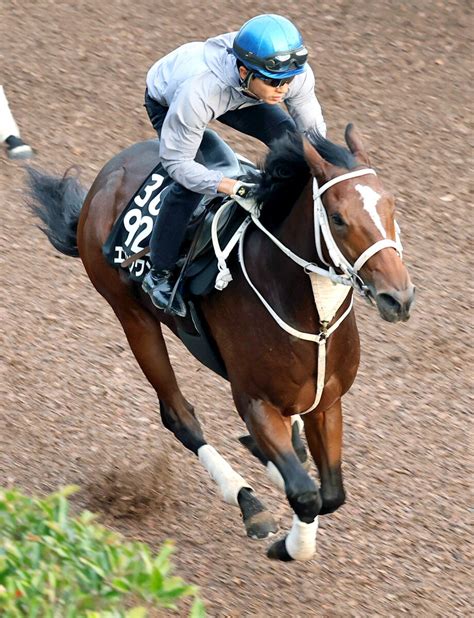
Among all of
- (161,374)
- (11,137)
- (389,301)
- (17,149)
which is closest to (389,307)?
(389,301)

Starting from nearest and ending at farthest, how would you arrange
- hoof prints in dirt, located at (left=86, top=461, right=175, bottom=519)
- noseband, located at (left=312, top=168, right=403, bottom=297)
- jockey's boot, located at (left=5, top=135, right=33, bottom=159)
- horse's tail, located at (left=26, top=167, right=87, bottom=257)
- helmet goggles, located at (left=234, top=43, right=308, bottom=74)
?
noseband, located at (left=312, top=168, right=403, bottom=297) < helmet goggles, located at (left=234, top=43, right=308, bottom=74) < hoof prints in dirt, located at (left=86, top=461, right=175, bottom=519) < horse's tail, located at (left=26, top=167, right=87, bottom=257) < jockey's boot, located at (left=5, top=135, right=33, bottom=159)

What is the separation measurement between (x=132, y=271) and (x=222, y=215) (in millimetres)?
729

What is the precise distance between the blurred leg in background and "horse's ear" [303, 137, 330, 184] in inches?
226

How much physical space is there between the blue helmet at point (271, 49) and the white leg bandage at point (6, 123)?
17.9 ft

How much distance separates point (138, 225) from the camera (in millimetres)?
5598

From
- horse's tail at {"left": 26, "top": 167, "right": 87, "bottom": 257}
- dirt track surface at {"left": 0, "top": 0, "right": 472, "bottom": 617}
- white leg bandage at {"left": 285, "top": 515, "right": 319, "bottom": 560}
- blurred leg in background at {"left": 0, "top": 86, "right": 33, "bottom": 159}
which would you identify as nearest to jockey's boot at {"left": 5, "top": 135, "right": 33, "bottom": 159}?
blurred leg in background at {"left": 0, "top": 86, "right": 33, "bottom": 159}

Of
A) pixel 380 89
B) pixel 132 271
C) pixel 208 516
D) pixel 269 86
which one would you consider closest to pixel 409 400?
pixel 208 516

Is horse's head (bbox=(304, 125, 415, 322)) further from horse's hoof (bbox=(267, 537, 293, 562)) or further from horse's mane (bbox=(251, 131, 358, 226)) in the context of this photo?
horse's hoof (bbox=(267, 537, 293, 562))

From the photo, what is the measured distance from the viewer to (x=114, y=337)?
304 inches

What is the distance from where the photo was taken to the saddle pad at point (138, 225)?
554 cm

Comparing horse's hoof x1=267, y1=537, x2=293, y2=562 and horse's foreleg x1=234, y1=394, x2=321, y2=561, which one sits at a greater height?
horse's foreleg x1=234, y1=394, x2=321, y2=561

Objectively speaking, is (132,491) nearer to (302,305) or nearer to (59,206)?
(59,206)

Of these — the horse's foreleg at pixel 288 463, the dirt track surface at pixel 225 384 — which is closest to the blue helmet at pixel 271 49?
the horse's foreleg at pixel 288 463

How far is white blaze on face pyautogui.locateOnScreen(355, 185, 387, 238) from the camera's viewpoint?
4.11 metres
